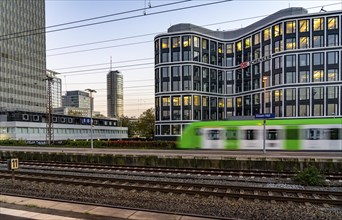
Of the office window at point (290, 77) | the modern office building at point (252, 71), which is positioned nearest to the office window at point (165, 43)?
the modern office building at point (252, 71)

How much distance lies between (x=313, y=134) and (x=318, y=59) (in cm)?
3781

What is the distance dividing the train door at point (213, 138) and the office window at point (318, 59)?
40389 mm

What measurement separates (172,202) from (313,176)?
25.8ft

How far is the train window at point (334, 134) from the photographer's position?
23.4 metres

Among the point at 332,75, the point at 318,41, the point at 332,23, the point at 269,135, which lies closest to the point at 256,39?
the point at 318,41

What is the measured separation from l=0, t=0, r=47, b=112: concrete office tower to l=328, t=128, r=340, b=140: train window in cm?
12942

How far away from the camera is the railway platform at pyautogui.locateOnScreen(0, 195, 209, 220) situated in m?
7.31

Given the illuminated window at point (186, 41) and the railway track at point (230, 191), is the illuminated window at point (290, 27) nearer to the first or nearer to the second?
the illuminated window at point (186, 41)

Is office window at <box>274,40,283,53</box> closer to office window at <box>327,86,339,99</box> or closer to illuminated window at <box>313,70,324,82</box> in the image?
illuminated window at <box>313,70,324,82</box>

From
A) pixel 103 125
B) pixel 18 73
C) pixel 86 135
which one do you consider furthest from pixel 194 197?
pixel 18 73

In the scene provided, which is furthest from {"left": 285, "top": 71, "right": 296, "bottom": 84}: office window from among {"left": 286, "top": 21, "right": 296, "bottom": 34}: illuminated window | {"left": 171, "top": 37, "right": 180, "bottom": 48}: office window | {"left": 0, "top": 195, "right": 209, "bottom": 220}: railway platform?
{"left": 0, "top": 195, "right": 209, "bottom": 220}: railway platform

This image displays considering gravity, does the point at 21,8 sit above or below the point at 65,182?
above

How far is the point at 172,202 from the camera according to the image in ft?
30.6

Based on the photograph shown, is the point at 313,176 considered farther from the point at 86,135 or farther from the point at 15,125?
the point at 86,135
